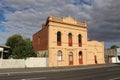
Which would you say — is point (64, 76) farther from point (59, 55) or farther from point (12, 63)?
point (59, 55)

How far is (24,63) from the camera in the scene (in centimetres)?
3494

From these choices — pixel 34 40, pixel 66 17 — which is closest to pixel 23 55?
pixel 66 17

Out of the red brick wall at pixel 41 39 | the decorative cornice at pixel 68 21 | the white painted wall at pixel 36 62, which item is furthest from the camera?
the red brick wall at pixel 41 39

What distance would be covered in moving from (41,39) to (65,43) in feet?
21.8

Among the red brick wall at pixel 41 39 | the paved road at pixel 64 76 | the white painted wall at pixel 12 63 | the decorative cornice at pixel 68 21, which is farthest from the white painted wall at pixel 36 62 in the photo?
the paved road at pixel 64 76

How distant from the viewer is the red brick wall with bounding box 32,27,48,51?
134 ft

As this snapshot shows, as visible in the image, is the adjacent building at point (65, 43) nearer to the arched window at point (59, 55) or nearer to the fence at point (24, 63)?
the arched window at point (59, 55)

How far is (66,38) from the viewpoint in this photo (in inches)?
1626

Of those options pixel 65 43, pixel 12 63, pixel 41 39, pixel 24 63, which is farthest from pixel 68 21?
pixel 12 63

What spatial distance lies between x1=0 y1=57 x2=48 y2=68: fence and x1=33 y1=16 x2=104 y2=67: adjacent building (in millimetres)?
1581

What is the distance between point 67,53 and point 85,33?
7521 mm

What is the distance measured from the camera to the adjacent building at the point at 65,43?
38.9 meters

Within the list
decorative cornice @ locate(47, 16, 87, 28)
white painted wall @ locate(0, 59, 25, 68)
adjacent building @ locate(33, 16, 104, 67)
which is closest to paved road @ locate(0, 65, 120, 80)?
white painted wall @ locate(0, 59, 25, 68)

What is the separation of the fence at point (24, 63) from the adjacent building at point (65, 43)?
5.19ft
